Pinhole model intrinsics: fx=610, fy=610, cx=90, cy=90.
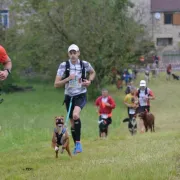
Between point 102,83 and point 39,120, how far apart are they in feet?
51.4

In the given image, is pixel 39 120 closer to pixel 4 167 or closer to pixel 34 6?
pixel 34 6

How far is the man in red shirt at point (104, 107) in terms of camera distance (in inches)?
766

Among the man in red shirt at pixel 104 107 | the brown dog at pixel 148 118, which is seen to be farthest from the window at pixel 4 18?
the man in red shirt at pixel 104 107

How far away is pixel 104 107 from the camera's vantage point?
19609mm

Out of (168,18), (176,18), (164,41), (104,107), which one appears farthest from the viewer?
(164,41)

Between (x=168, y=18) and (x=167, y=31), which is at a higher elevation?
(x=168, y=18)

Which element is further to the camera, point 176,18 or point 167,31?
point 167,31

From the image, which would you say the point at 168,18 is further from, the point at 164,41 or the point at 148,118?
the point at 148,118

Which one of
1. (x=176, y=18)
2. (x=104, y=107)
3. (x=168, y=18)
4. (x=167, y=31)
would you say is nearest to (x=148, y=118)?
(x=104, y=107)

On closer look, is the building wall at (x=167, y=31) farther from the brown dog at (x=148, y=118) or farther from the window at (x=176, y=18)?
the brown dog at (x=148, y=118)

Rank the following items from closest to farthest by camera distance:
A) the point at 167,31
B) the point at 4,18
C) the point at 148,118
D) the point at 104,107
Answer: the point at 104,107, the point at 148,118, the point at 4,18, the point at 167,31

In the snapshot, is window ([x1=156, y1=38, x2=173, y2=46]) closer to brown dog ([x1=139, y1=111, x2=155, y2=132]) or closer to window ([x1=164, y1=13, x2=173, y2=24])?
window ([x1=164, y1=13, x2=173, y2=24])

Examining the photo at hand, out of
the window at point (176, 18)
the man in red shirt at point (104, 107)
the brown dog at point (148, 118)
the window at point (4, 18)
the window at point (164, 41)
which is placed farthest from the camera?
the window at point (164, 41)

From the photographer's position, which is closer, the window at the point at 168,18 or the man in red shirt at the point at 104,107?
the man in red shirt at the point at 104,107
